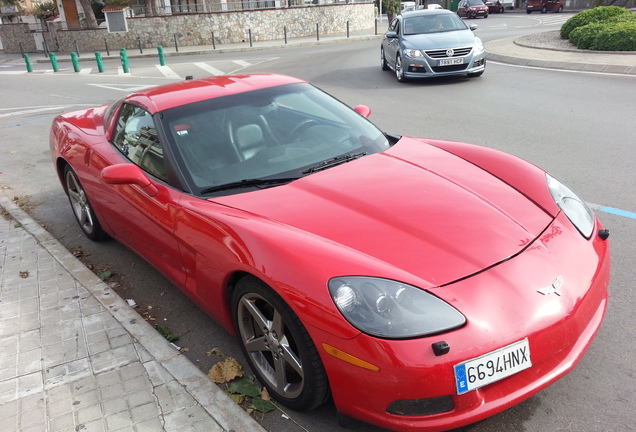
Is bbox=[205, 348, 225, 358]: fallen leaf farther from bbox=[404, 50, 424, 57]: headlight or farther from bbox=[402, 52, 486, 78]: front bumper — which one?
bbox=[404, 50, 424, 57]: headlight

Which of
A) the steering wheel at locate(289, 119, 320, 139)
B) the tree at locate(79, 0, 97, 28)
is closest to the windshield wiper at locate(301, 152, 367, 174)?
the steering wheel at locate(289, 119, 320, 139)

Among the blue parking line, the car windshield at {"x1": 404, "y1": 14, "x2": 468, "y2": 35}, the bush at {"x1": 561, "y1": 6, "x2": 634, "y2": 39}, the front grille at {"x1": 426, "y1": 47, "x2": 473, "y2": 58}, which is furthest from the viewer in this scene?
the bush at {"x1": 561, "y1": 6, "x2": 634, "y2": 39}

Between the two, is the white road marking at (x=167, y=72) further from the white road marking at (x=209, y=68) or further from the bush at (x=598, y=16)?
the bush at (x=598, y=16)

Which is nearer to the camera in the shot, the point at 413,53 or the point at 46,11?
the point at 413,53

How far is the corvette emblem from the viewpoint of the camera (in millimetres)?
2322

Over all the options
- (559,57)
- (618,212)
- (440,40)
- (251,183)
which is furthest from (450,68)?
(251,183)

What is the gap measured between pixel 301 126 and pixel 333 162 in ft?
1.49

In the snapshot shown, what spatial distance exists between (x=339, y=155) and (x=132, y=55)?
86.5 ft

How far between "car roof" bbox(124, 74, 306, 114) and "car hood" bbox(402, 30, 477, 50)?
826 cm

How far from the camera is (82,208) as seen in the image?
4.91 m

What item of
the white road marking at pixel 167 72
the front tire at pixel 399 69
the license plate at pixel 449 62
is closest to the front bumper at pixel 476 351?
the license plate at pixel 449 62

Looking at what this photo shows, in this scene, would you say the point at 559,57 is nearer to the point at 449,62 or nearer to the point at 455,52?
the point at 455,52

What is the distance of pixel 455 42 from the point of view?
11555mm

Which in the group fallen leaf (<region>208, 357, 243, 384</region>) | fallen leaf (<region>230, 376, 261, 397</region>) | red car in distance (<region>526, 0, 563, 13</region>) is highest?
fallen leaf (<region>230, 376, 261, 397</region>)
